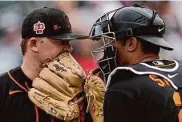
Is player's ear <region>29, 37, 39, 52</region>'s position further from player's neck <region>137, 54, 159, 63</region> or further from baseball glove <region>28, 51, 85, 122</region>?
player's neck <region>137, 54, 159, 63</region>

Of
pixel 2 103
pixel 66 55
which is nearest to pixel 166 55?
pixel 66 55

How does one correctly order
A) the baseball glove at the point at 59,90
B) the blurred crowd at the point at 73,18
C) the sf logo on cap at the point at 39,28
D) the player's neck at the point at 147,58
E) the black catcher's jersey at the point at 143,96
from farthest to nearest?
the blurred crowd at the point at 73,18 < the sf logo on cap at the point at 39,28 < the baseball glove at the point at 59,90 < the player's neck at the point at 147,58 < the black catcher's jersey at the point at 143,96

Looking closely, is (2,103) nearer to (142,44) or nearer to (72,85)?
(72,85)

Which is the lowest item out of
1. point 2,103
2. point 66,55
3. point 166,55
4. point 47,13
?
point 166,55

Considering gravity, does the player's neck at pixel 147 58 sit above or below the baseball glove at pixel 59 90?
above

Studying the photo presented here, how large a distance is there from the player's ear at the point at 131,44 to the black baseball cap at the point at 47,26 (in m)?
0.34

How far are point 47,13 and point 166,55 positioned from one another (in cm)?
178

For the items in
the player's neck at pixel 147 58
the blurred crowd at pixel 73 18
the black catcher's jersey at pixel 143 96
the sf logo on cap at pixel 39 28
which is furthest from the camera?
Result: the blurred crowd at pixel 73 18

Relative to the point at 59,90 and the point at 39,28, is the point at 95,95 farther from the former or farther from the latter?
the point at 39,28

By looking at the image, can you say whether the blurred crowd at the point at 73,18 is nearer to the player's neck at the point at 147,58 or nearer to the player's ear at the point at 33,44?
the player's ear at the point at 33,44

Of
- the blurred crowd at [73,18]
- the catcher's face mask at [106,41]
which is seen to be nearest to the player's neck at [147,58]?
the catcher's face mask at [106,41]

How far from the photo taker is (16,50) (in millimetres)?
3965

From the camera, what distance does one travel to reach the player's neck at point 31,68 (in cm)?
219

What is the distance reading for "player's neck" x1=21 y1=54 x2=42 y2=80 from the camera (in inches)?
86.3
